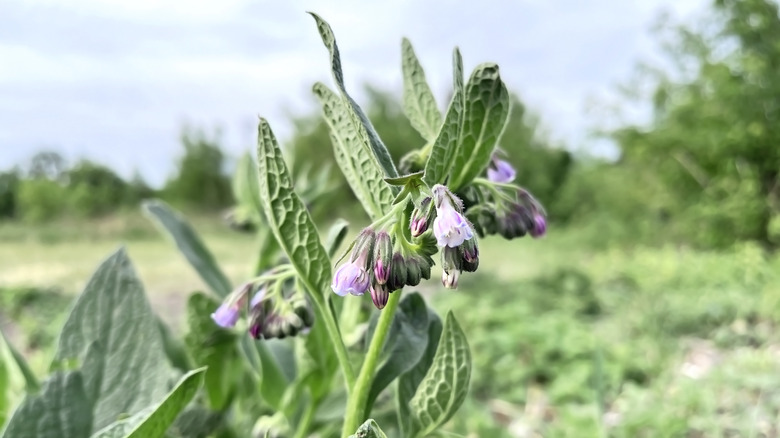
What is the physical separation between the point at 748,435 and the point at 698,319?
71.0 inches

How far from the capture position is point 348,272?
0.53 metres

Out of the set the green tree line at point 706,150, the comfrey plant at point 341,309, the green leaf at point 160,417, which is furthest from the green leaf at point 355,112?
the green tree line at point 706,150

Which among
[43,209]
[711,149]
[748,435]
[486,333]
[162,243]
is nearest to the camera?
[748,435]

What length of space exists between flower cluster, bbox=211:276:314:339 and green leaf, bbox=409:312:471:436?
0.46 feet

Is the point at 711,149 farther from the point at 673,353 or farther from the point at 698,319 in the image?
the point at 673,353

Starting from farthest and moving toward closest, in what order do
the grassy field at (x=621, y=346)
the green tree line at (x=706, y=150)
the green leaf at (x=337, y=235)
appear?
the green tree line at (x=706, y=150) → the grassy field at (x=621, y=346) → the green leaf at (x=337, y=235)

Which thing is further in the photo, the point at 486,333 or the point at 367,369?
the point at 486,333

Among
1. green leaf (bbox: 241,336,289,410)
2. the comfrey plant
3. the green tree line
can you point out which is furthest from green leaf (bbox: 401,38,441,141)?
the green tree line

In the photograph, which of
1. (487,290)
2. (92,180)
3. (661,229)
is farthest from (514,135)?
(487,290)

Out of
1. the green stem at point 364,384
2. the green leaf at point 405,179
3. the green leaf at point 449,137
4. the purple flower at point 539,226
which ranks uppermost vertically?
the green leaf at point 449,137

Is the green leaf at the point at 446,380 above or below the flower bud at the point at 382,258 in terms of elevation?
below

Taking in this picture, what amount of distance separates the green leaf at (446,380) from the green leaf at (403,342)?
0.10 ft

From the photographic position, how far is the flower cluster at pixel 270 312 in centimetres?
68

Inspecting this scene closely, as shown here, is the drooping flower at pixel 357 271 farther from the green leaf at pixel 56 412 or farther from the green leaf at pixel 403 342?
the green leaf at pixel 56 412
